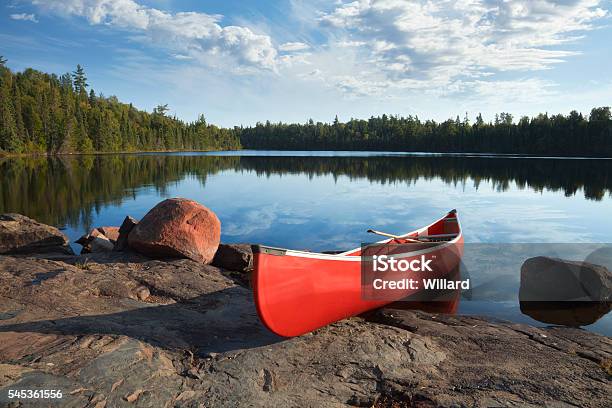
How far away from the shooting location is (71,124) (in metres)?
97.2

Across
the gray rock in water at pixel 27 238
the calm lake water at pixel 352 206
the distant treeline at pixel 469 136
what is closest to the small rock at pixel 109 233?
the gray rock in water at pixel 27 238

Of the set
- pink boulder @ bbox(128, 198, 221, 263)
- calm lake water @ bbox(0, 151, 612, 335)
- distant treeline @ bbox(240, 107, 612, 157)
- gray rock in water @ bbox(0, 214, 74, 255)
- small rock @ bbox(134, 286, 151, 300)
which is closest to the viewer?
small rock @ bbox(134, 286, 151, 300)

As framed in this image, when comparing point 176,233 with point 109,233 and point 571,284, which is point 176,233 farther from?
point 571,284

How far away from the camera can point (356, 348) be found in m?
7.04

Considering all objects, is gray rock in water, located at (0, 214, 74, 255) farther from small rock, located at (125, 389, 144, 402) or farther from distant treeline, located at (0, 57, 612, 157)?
distant treeline, located at (0, 57, 612, 157)

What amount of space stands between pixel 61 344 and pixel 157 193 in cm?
2808

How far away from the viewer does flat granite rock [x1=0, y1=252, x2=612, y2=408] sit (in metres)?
5.39

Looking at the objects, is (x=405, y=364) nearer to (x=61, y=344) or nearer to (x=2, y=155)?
(x=61, y=344)

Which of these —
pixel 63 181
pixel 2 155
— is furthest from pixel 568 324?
pixel 2 155

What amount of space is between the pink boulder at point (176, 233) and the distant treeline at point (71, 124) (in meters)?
84.8

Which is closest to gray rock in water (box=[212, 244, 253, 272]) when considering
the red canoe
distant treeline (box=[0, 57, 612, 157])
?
the red canoe

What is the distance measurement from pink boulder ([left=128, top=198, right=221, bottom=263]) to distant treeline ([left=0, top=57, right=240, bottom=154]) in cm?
8483

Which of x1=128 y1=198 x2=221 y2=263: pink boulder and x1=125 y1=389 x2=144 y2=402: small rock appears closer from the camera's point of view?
x1=125 y1=389 x2=144 y2=402: small rock

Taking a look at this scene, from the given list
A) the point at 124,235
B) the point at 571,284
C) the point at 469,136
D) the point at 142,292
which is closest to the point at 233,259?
the point at 124,235
